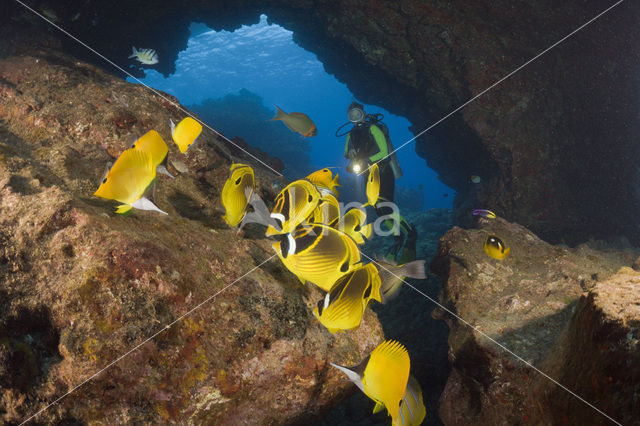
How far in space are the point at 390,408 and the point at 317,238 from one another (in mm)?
1031

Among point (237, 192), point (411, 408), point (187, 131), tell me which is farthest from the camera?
point (187, 131)

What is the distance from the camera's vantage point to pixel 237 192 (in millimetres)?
2016

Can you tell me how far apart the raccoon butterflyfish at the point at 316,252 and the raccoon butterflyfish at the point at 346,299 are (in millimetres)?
55

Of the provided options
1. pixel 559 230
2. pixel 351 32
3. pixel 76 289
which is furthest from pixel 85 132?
pixel 559 230

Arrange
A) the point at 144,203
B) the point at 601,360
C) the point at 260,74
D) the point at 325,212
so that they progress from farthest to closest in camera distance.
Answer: the point at 260,74 < the point at 325,212 < the point at 144,203 < the point at 601,360

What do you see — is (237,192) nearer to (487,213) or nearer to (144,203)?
(144,203)

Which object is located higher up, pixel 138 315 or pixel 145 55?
pixel 145 55

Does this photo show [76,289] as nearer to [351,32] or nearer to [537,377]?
[537,377]

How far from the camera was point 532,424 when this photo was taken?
5.99 feet

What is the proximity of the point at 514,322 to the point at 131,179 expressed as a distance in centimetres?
337

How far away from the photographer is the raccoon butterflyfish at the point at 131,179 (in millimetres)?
1579

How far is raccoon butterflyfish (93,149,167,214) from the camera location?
158cm

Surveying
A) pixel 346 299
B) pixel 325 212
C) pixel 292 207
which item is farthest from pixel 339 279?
pixel 325 212

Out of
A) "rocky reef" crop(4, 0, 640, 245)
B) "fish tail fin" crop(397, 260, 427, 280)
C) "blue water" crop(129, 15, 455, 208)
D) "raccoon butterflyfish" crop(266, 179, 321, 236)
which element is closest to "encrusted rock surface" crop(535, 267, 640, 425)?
"fish tail fin" crop(397, 260, 427, 280)
